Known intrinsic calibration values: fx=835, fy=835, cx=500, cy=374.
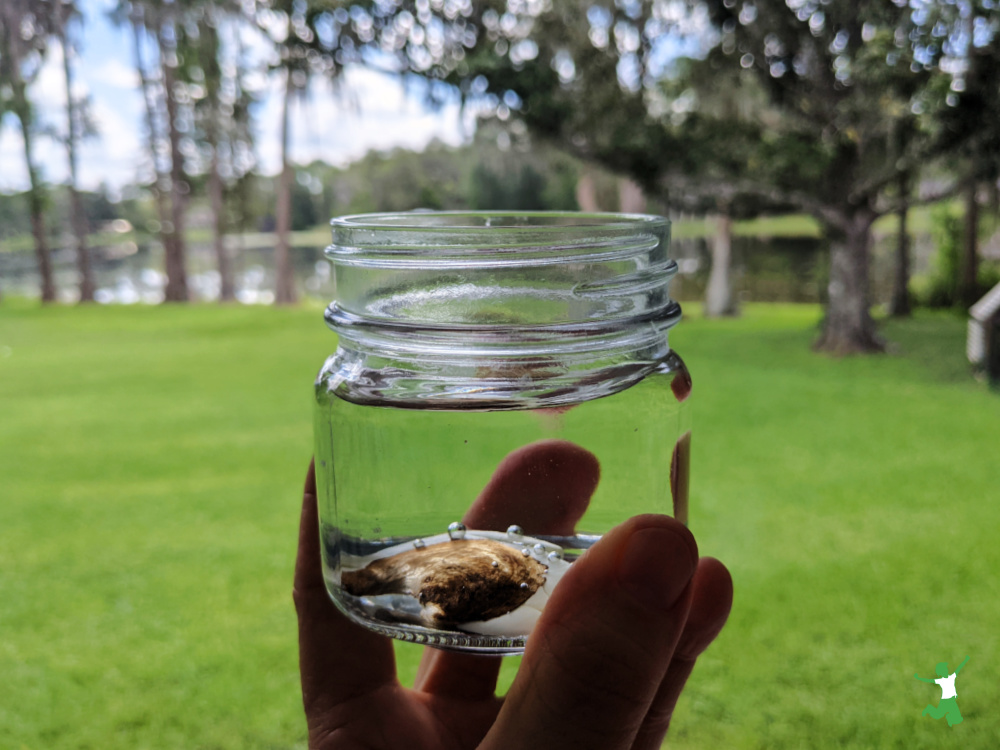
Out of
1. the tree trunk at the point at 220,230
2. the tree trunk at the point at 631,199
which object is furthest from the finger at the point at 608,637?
the tree trunk at the point at 220,230

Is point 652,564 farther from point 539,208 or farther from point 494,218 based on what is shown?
point 539,208

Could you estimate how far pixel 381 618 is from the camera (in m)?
0.41

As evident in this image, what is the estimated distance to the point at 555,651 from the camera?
331 mm

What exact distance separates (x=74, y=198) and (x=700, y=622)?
168 inches

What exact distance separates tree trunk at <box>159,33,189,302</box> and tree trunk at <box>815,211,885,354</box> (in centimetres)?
305

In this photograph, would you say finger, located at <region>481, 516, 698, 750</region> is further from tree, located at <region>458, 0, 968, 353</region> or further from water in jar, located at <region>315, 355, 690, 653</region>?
tree, located at <region>458, 0, 968, 353</region>

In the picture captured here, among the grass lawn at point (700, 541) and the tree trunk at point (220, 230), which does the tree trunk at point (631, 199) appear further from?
the tree trunk at point (220, 230)

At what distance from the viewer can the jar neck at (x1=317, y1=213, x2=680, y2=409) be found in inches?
14.6

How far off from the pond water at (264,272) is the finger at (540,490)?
3732mm

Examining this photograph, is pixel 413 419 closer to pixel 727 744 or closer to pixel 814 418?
pixel 727 744

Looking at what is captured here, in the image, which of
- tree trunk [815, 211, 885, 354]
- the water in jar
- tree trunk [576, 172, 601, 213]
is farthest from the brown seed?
tree trunk [576, 172, 601, 213]

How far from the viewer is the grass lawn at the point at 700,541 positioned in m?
1.18

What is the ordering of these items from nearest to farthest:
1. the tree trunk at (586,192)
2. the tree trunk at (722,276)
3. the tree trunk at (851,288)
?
the tree trunk at (851,288) → the tree trunk at (586,192) → the tree trunk at (722,276)

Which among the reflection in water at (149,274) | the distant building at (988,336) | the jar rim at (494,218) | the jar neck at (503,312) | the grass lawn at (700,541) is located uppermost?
the jar rim at (494,218)
